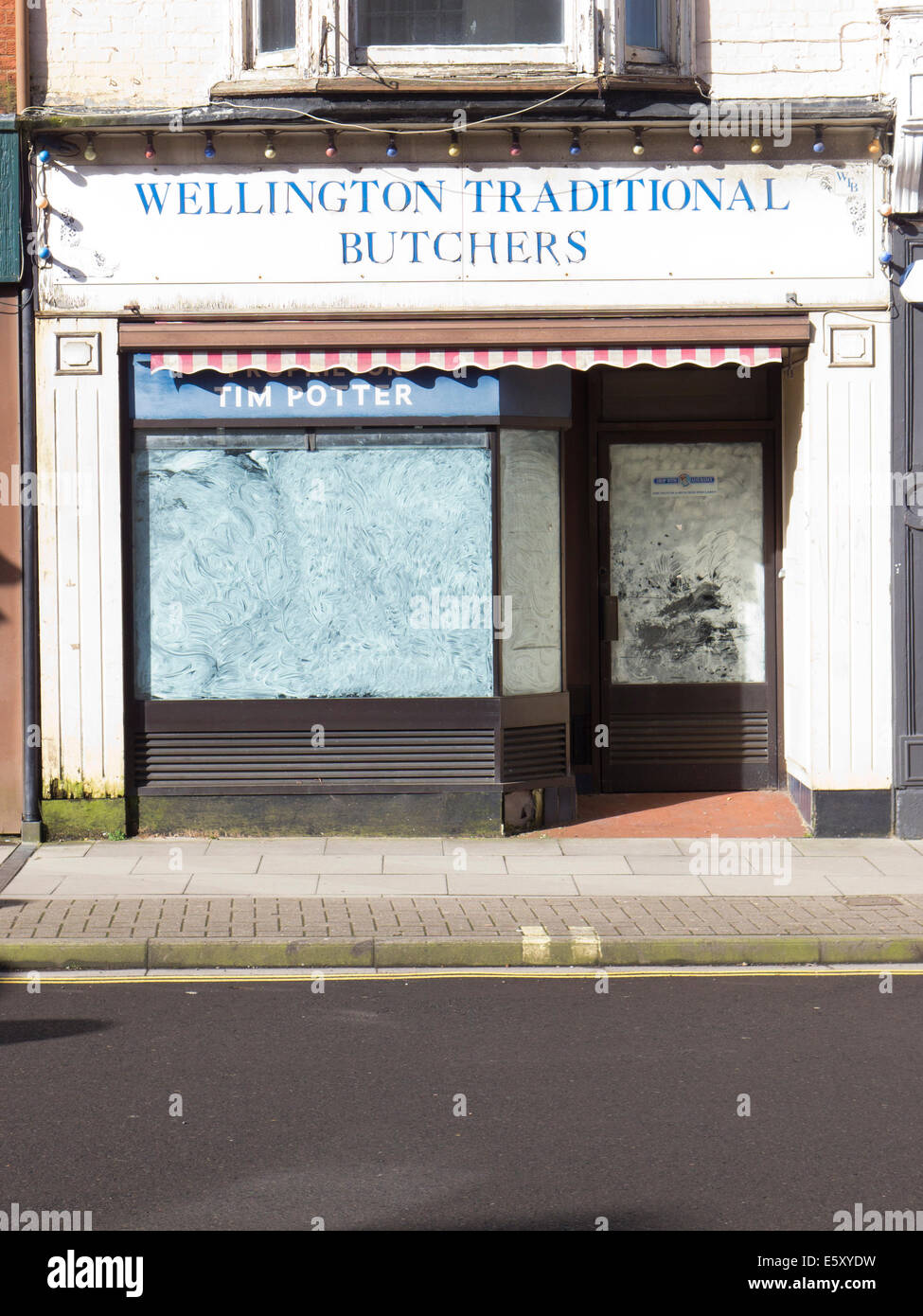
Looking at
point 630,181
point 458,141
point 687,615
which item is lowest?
point 687,615

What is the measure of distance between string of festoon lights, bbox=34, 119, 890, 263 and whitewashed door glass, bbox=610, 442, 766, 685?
2.45 metres

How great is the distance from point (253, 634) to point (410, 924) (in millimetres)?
3462

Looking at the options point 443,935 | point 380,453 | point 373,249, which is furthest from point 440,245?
point 443,935

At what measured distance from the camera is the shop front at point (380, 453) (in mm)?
11000

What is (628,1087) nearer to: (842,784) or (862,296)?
(842,784)

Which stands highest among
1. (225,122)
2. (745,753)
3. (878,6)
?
(878,6)

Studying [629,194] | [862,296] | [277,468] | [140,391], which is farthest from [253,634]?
[862,296]

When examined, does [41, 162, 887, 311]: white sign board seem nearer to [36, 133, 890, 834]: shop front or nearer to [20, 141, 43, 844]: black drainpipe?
[36, 133, 890, 834]: shop front

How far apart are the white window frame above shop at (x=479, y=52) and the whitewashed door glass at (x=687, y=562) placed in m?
2.94

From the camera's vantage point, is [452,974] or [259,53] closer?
[452,974]

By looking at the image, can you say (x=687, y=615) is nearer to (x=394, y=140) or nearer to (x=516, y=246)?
(x=516, y=246)

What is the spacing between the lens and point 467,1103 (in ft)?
19.4

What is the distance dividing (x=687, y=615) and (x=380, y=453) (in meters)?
3.00

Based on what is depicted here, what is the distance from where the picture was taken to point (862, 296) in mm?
11109
